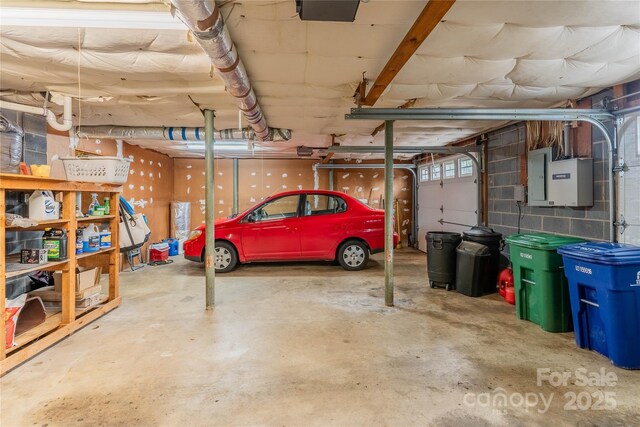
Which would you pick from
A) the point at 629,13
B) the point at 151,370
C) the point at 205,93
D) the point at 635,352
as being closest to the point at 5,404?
the point at 151,370

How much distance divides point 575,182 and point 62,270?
516cm

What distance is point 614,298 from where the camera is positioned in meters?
2.21

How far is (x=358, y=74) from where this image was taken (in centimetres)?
274

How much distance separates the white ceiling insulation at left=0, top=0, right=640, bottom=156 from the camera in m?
1.87

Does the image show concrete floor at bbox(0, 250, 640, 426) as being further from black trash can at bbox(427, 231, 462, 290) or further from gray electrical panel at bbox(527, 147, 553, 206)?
gray electrical panel at bbox(527, 147, 553, 206)

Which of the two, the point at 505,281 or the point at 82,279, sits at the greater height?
the point at 82,279

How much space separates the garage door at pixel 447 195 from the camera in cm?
553

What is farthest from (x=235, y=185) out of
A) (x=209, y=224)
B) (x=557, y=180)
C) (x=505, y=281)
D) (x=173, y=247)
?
(x=557, y=180)

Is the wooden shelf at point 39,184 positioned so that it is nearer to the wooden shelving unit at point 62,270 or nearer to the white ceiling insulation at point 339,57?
the wooden shelving unit at point 62,270

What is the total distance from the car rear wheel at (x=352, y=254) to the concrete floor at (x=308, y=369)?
1591 millimetres

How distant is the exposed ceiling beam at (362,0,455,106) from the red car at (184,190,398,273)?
9.28 ft

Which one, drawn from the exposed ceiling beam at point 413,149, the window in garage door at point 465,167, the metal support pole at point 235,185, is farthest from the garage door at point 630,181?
the metal support pole at point 235,185

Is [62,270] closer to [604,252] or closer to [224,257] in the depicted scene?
[224,257]

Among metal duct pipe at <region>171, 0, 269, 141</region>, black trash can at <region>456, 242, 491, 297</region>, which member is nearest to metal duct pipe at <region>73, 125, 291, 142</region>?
metal duct pipe at <region>171, 0, 269, 141</region>
